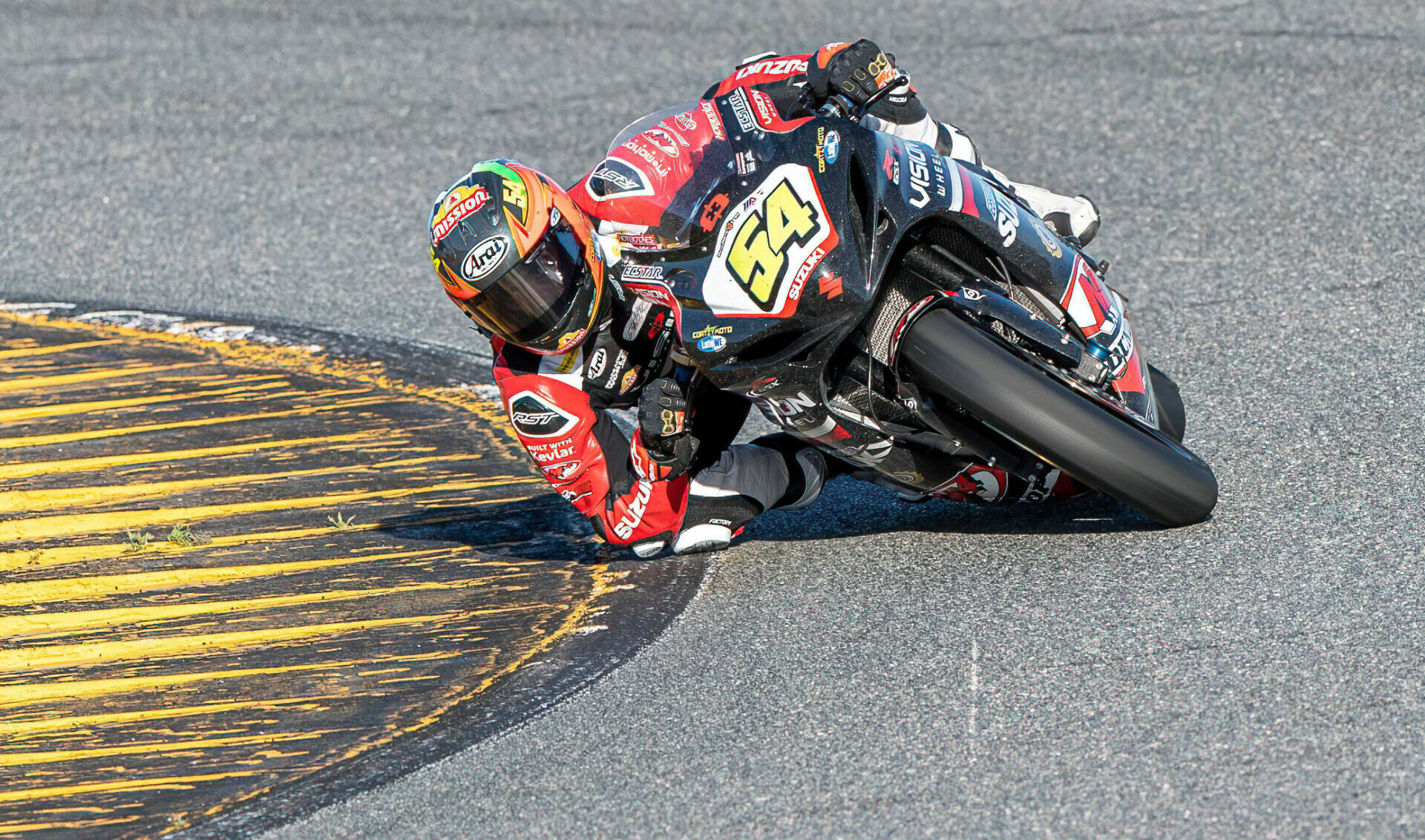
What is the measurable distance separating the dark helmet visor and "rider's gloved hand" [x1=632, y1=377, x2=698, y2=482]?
0.36m

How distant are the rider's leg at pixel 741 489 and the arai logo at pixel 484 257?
110 cm

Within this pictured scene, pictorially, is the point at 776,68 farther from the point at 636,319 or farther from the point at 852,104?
the point at 636,319

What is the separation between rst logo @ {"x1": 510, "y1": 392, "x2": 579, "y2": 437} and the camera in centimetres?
489

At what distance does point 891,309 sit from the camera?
4.38 metres

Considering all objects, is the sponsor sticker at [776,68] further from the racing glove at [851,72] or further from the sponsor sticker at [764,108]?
the sponsor sticker at [764,108]

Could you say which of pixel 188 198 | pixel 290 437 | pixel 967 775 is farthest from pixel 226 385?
pixel 967 775

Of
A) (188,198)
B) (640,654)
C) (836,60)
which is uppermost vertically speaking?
(836,60)

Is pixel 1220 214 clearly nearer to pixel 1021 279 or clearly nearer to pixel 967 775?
pixel 1021 279

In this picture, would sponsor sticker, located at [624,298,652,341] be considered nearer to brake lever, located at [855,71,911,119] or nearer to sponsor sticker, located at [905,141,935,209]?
brake lever, located at [855,71,911,119]

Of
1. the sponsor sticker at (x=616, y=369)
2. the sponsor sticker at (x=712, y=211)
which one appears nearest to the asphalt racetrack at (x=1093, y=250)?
the sponsor sticker at (x=616, y=369)

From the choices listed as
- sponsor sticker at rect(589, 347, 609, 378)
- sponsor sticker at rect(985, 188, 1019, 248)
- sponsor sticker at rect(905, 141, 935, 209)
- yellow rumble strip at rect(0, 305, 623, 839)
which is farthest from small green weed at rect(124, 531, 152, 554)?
sponsor sticker at rect(985, 188, 1019, 248)

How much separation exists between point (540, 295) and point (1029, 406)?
1522 millimetres

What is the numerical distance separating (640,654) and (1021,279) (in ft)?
5.34

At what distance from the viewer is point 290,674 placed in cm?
466
